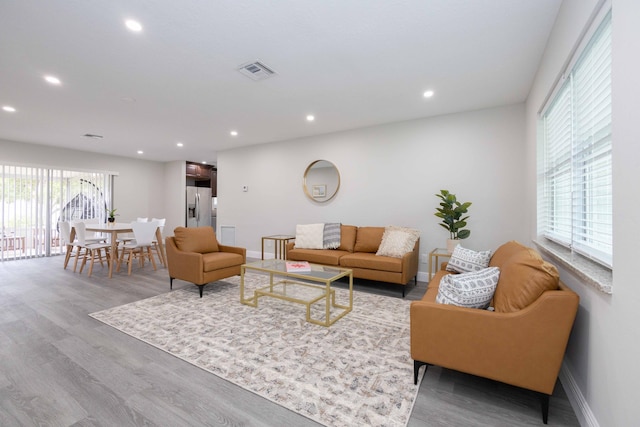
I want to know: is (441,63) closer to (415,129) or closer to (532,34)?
(532,34)

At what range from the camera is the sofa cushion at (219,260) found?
361 cm

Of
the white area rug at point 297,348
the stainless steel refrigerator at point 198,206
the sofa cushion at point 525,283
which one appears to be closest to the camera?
the sofa cushion at point 525,283

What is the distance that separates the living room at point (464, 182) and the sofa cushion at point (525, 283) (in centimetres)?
21

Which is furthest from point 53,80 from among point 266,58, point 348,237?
point 348,237

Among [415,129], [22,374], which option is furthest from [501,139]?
[22,374]

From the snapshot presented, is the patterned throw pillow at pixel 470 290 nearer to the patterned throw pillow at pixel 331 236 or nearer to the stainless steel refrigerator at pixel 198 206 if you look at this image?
the patterned throw pillow at pixel 331 236

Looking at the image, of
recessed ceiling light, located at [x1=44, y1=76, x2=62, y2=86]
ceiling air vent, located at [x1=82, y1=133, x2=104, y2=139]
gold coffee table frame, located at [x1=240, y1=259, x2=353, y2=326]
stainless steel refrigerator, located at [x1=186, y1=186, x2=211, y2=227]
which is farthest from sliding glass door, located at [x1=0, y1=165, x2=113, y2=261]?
gold coffee table frame, located at [x1=240, y1=259, x2=353, y2=326]

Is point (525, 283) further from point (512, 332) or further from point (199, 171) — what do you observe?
point (199, 171)

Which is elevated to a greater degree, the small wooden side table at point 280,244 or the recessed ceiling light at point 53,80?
the recessed ceiling light at point 53,80

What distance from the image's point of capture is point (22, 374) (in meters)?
1.96

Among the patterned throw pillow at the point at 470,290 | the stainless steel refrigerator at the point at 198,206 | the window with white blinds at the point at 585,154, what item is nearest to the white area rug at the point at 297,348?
the patterned throw pillow at the point at 470,290

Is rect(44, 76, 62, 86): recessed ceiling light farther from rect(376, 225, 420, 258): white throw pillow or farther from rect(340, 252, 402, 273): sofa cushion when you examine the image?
rect(376, 225, 420, 258): white throw pillow

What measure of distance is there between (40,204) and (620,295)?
9.16m

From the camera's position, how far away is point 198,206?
28.2ft
